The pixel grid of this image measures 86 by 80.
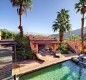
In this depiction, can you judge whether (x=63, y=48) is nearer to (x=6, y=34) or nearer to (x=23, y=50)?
(x=23, y=50)

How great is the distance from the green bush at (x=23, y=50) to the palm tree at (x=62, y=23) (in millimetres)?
11259

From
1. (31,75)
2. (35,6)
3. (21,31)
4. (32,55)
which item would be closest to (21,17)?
(21,31)

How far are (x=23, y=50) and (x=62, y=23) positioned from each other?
1395 cm

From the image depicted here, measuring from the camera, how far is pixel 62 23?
37844mm

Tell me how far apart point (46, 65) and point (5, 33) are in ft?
56.4

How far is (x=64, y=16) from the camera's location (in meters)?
39.0

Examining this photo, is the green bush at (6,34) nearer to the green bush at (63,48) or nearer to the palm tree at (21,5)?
the palm tree at (21,5)

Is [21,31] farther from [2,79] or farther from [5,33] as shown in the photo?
[2,79]

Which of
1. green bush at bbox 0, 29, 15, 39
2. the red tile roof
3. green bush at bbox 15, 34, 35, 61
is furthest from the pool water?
green bush at bbox 0, 29, 15, 39

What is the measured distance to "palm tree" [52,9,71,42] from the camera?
3784cm

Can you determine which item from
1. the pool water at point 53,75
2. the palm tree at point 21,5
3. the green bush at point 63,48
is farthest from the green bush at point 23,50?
the green bush at point 63,48

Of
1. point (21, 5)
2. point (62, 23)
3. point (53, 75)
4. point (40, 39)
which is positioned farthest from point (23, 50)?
point (62, 23)

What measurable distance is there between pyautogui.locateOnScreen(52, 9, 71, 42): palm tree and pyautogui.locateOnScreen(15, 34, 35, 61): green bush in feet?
36.9

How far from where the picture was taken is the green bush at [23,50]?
27642 millimetres
